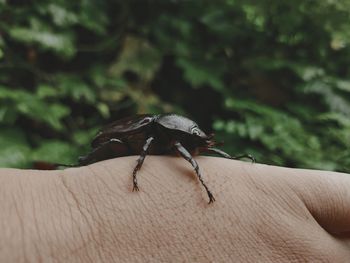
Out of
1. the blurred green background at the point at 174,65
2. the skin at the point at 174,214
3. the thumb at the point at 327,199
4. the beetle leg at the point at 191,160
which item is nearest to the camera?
the skin at the point at 174,214

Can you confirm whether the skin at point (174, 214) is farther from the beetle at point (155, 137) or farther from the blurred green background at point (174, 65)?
the blurred green background at point (174, 65)

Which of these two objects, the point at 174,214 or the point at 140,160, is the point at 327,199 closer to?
the point at 174,214

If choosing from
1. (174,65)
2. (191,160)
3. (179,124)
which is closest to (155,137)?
(179,124)

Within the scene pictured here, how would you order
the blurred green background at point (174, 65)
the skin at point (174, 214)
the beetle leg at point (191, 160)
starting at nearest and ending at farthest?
the skin at point (174, 214)
the beetle leg at point (191, 160)
the blurred green background at point (174, 65)

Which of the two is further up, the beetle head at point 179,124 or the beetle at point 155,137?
the beetle head at point 179,124

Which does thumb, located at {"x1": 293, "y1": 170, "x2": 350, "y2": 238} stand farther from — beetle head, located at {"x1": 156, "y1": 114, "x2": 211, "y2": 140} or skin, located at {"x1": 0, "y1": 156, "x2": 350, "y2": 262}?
beetle head, located at {"x1": 156, "y1": 114, "x2": 211, "y2": 140}

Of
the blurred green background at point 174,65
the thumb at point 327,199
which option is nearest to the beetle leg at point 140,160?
the thumb at point 327,199

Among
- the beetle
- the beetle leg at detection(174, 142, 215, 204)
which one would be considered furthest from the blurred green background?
the beetle leg at detection(174, 142, 215, 204)
